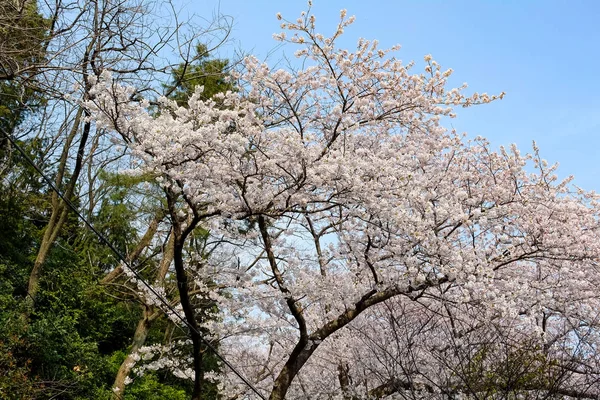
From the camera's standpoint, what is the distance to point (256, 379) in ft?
29.3

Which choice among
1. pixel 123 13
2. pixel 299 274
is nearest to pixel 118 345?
pixel 299 274

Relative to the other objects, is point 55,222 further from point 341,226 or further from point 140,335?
point 341,226

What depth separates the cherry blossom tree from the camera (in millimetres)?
5117

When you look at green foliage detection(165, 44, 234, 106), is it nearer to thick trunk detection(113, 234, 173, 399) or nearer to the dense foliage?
the dense foliage

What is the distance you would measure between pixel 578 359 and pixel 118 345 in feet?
31.7

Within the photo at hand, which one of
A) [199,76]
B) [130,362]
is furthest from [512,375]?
[130,362]

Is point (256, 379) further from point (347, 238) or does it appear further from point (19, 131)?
point (19, 131)

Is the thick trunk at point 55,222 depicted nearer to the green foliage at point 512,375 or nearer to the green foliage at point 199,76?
the green foliage at point 199,76

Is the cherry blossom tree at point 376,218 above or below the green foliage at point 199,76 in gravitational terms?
below

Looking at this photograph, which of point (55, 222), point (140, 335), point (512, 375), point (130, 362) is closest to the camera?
point (512, 375)

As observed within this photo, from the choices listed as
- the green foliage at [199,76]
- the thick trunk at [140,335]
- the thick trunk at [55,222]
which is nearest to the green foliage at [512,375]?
the green foliage at [199,76]

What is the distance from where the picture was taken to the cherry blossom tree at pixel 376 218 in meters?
5.12

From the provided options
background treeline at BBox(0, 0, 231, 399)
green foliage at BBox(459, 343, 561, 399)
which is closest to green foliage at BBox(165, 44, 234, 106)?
background treeline at BBox(0, 0, 231, 399)

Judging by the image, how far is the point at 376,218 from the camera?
550 cm
